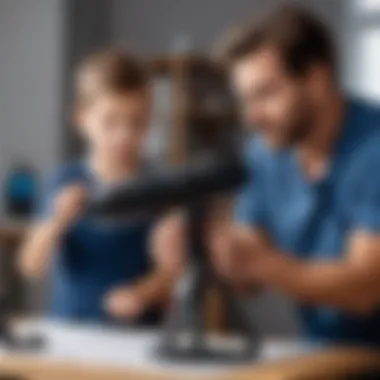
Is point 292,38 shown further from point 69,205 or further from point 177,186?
point 69,205

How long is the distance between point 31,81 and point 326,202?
1.25 ft

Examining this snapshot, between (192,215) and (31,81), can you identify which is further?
(31,81)

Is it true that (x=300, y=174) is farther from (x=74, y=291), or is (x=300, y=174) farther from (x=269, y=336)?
(x=74, y=291)

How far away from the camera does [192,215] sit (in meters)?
1.09

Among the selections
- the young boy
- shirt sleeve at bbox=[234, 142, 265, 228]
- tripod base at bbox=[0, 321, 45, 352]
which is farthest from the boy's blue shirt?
tripod base at bbox=[0, 321, 45, 352]

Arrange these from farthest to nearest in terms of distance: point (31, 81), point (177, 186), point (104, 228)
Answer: point (31, 81), point (104, 228), point (177, 186)

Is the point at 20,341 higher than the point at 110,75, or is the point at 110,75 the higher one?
the point at 110,75

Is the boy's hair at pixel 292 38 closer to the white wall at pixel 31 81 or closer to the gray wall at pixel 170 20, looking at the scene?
the gray wall at pixel 170 20

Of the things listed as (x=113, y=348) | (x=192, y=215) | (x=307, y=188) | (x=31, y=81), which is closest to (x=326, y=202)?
(x=307, y=188)

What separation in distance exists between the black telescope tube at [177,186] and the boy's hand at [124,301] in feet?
0.39

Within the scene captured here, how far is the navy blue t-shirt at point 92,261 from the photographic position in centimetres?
120

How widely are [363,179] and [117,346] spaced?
275 millimetres

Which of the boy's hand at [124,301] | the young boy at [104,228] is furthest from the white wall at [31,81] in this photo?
the boy's hand at [124,301]

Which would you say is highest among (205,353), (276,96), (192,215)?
(276,96)
